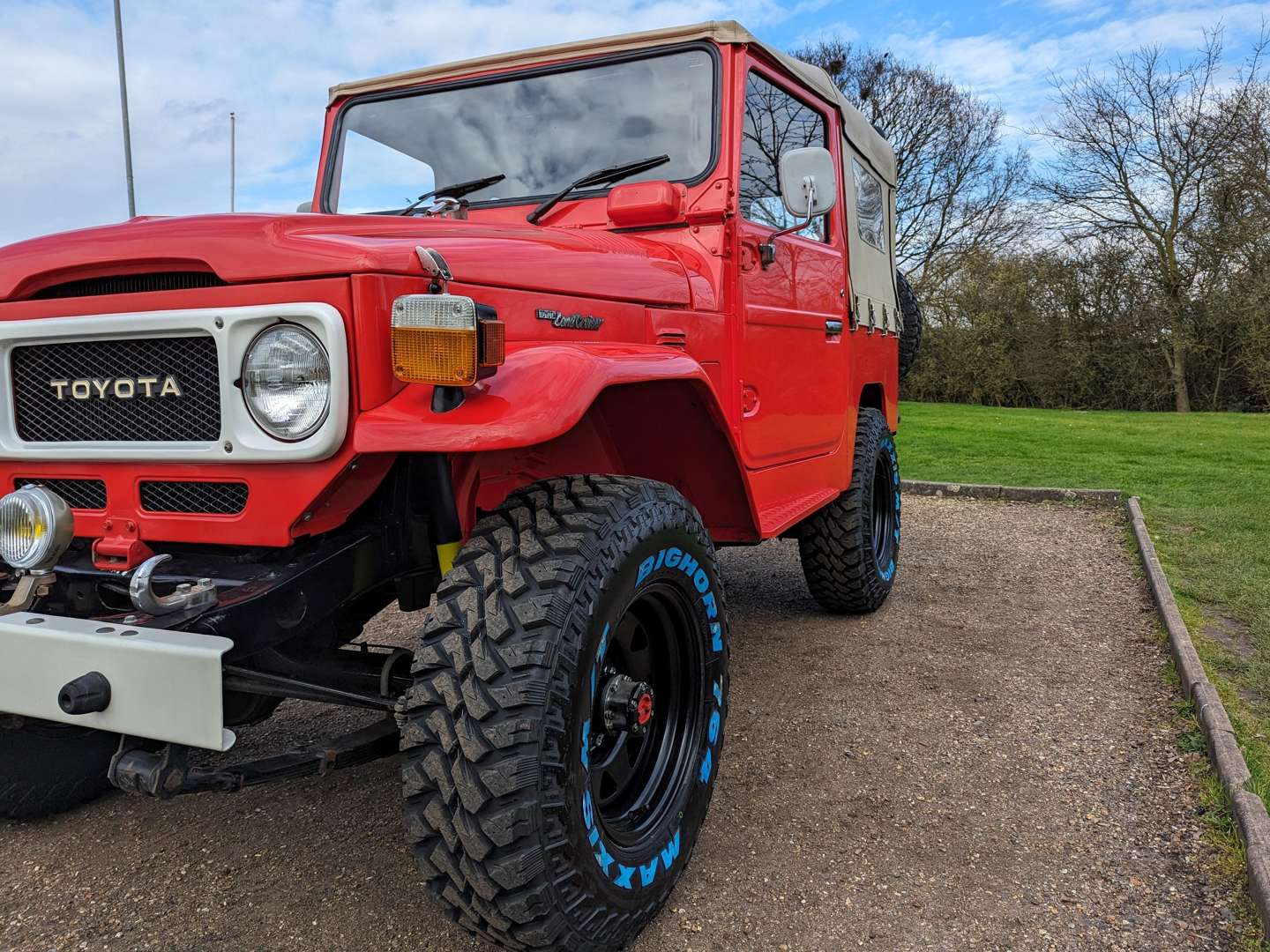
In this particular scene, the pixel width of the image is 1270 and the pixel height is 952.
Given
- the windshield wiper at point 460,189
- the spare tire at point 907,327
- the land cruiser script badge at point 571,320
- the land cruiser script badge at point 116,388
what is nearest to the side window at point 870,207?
the spare tire at point 907,327

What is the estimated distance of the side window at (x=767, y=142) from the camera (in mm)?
3287

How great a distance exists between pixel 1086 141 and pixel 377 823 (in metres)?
21.4

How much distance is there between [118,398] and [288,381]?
0.45 m

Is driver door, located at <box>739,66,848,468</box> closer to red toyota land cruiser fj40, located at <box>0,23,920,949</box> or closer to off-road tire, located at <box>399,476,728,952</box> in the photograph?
red toyota land cruiser fj40, located at <box>0,23,920,949</box>

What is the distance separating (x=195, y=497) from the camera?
2039mm

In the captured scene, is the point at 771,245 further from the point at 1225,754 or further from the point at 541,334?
the point at 1225,754

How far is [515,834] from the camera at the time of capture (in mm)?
1743

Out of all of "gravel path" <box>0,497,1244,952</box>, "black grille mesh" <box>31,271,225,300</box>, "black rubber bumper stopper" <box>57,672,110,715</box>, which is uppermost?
"black grille mesh" <box>31,271,225,300</box>

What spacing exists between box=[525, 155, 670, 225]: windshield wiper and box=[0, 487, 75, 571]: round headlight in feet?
5.55

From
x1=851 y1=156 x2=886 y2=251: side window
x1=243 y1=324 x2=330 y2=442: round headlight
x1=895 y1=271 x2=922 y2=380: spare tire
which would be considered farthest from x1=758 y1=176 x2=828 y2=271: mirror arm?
x1=895 y1=271 x2=922 y2=380: spare tire

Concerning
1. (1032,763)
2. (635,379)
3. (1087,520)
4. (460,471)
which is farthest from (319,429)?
(1087,520)

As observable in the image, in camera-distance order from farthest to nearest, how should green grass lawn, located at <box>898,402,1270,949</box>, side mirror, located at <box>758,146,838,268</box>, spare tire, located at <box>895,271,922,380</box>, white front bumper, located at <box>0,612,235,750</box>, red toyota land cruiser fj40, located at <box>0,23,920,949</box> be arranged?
spare tire, located at <box>895,271,922,380</box> < green grass lawn, located at <box>898,402,1270,949</box> < side mirror, located at <box>758,146,838,268</box> < red toyota land cruiser fj40, located at <box>0,23,920,949</box> < white front bumper, located at <box>0,612,235,750</box>

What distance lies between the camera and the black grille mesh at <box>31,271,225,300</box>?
195 centimetres

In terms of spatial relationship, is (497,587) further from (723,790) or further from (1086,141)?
(1086,141)
